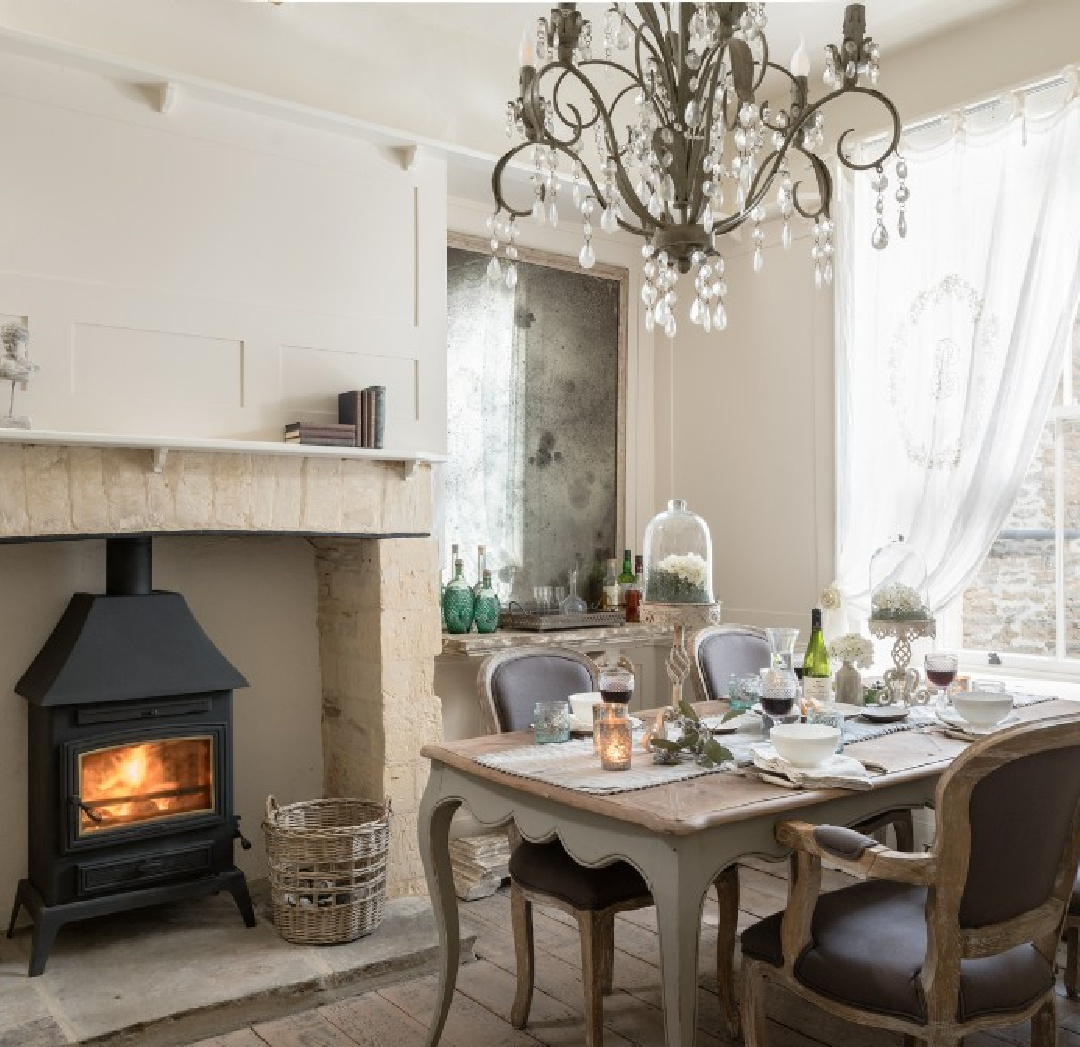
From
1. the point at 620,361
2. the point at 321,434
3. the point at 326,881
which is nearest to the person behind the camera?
the point at 326,881

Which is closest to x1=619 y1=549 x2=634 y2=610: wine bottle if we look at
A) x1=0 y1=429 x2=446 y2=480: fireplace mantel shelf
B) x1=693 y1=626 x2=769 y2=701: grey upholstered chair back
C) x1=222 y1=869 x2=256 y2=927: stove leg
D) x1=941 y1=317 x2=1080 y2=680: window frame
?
x1=693 y1=626 x2=769 y2=701: grey upholstered chair back

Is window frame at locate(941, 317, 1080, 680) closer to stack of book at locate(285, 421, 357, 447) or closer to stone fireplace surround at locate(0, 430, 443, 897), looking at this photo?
stone fireplace surround at locate(0, 430, 443, 897)

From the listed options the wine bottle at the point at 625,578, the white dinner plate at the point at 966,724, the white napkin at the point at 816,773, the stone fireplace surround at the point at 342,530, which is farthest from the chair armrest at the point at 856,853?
the wine bottle at the point at 625,578

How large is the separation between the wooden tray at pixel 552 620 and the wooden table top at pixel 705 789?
4.98 feet

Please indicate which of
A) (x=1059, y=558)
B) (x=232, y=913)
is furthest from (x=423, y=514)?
(x=1059, y=558)

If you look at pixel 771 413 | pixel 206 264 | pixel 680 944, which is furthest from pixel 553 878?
pixel 771 413

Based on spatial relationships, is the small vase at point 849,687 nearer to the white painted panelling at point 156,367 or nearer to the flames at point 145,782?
the flames at point 145,782

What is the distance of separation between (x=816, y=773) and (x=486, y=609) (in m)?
2.15

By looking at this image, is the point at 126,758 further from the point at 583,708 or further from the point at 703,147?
the point at 703,147

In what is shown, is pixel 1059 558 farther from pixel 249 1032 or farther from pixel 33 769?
pixel 33 769

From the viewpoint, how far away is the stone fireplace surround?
3.19 m

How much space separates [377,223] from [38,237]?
1209 mm

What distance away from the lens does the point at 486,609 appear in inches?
168

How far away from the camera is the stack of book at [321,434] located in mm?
3539
